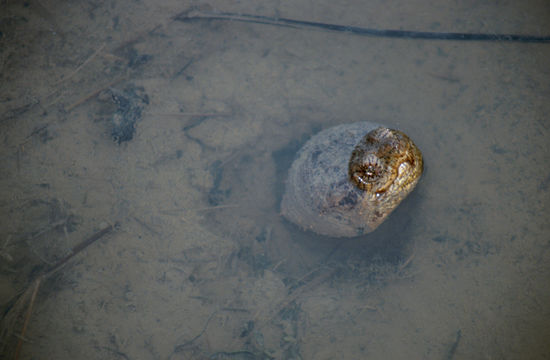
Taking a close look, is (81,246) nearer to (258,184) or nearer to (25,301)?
(25,301)

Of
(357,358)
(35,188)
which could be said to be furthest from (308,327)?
(35,188)

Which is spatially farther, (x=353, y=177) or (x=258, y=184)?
(x=258, y=184)

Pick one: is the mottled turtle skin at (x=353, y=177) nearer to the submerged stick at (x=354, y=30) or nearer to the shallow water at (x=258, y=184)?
the shallow water at (x=258, y=184)

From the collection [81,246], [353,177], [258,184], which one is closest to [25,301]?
[81,246]

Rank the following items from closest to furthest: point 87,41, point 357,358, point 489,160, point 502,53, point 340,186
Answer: point 340,186
point 357,358
point 489,160
point 502,53
point 87,41

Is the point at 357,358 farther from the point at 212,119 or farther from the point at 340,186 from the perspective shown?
the point at 212,119

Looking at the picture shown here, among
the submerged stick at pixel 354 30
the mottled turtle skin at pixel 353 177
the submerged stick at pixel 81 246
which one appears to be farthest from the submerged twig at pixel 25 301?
the submerged stick at pixel 354 30

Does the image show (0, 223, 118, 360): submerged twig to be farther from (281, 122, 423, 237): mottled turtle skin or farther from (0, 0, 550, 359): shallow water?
(281, 122, 423, 237): mottled turtle skin
